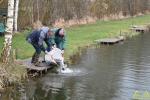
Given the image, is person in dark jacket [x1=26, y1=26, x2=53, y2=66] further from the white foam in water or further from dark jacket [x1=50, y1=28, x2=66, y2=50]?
the white foam in water

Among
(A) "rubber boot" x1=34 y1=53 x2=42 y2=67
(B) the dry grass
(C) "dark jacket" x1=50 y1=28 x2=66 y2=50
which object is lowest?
(A) "rubber boot" x1=34 y1=53 x2=42 y2=67

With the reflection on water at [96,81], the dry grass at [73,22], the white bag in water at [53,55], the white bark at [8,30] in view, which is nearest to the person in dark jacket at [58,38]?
the white bag in water at [53,55]

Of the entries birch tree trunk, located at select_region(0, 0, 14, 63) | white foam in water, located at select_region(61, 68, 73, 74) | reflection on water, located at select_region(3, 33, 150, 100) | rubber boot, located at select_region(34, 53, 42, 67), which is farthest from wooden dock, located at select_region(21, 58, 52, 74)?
birch tree trunk, located at select_region(0, 0, 14, 63)

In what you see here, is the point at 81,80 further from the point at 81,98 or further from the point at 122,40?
the point at 122,40

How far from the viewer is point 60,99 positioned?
735 cm

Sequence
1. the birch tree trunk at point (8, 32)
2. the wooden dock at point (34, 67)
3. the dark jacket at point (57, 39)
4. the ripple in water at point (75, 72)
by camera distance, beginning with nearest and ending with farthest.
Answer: the birch tree trunk at point (8, 32) → the wooden dock at point (34, 67) → the ripple in water at point (75, 72) → the dark jacket at point (57, 39)

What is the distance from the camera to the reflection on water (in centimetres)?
763

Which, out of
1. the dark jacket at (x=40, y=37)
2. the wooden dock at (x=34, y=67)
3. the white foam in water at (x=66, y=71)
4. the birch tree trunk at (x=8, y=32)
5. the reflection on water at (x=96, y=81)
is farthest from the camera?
the white foam in water at (x=66, y=71)

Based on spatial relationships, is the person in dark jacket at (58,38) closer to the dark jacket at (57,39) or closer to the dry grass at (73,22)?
the dark jacket at (57,39)

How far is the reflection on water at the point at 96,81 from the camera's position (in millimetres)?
7629

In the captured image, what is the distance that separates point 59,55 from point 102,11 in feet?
69.7

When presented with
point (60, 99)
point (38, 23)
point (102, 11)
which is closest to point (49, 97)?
point (60, 99)

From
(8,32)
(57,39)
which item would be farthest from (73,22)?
(8,32)

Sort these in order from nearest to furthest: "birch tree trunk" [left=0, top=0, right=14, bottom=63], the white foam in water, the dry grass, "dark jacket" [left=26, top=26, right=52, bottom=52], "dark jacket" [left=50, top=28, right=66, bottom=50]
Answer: "birch tree trunk" [left=0, top=0, right=14, bottom=63]
"dark jacket" [left=26, top=26, right=52, bottom=52]
the white foam in water
"dark jacket" [left=50, top=28, right=66, bottom=50]
the dry grass
